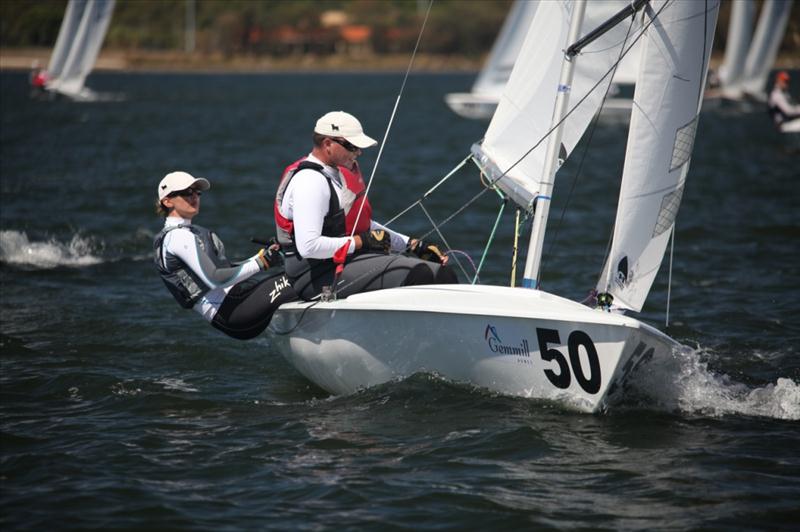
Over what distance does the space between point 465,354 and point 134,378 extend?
2453 mm

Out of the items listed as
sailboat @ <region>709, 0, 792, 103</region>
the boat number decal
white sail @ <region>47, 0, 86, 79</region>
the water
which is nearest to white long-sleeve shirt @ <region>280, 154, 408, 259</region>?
the water

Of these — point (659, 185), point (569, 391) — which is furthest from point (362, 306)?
point (659, 185)

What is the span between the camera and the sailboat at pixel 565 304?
591 cm

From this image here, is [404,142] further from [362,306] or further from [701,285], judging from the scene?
[362,306]

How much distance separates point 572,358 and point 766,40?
96.3 feet

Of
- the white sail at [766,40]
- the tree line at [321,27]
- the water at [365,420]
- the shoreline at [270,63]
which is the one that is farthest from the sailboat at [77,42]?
the shoreline at [270,63]

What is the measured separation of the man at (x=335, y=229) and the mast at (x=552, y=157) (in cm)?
53

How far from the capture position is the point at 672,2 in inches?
251

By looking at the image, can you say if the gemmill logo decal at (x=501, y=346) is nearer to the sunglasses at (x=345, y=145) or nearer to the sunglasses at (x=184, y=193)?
the sunglasses at (x=345, y=145)

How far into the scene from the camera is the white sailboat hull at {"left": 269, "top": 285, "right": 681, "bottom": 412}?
5820mm

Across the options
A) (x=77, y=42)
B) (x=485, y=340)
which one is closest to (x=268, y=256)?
(x=485, y=340)

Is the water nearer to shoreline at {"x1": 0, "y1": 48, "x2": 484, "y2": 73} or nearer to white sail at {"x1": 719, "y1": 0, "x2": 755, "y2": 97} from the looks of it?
white sail at {"x1": 719, "y1": 0, "x2": 755, "y2": 97}

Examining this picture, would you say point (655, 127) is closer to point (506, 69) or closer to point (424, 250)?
point (424, 250)

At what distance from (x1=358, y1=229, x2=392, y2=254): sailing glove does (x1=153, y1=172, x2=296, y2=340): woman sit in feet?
1.73
